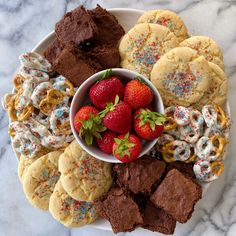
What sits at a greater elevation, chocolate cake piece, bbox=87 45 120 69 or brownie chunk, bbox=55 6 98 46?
brownie chunk, bbox=55 6 98 46

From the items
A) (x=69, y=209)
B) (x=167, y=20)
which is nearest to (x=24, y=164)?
(x=69, y=209)

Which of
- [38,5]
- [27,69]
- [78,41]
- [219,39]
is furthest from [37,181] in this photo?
[219,39]

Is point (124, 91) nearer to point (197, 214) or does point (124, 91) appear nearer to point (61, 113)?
point (61, 113)

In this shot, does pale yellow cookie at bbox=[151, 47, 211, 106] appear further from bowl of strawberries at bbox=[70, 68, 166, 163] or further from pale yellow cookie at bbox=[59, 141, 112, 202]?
pale yellow cookie at bbox=[59, 141, 112, 202]

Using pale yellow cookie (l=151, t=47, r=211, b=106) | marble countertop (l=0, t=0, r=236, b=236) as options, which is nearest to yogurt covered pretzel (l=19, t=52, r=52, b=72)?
marble countertop (l=0, t=0, r=236, b=236)

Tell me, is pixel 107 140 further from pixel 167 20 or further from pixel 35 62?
pixel 167 20

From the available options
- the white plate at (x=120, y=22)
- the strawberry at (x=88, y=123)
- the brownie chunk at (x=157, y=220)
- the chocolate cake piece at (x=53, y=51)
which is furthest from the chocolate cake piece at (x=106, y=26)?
the brownie chunk at (x=157, y=220)
